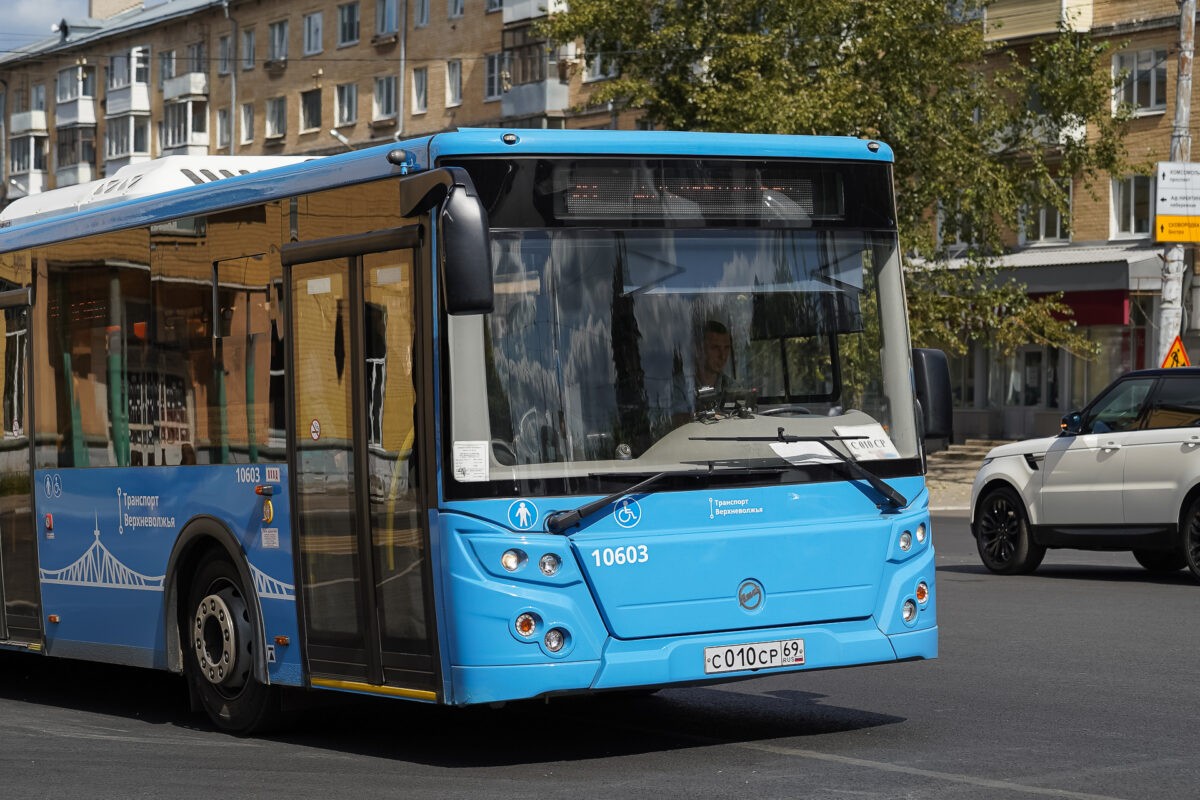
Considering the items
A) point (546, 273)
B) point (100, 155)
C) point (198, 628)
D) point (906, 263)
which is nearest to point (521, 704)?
point (198, 628)

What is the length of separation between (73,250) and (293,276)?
8.54ft

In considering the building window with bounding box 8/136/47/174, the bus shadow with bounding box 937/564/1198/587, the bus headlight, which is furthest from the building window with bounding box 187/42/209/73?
the bus headlight

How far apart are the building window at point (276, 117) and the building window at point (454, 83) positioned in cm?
967

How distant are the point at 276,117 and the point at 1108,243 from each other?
34670mm

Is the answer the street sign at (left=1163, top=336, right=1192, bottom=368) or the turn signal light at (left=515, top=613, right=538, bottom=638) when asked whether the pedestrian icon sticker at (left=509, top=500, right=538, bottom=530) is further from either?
the street sign at (left=1163, top=336, right=1192, bottom=368)

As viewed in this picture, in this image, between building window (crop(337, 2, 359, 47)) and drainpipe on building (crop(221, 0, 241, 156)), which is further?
drainpipe on building (crop(221, 0, 241, 156))

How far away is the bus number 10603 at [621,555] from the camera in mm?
8445

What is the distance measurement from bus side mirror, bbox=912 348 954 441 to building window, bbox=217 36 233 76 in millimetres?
67835

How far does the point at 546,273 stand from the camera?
8.52m

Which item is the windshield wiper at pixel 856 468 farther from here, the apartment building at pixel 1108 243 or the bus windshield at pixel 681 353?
the apartment building at pixel 1108 243

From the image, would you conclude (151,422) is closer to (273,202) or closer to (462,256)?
(273,202)

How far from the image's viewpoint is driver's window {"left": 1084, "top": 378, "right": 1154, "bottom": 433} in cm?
1795

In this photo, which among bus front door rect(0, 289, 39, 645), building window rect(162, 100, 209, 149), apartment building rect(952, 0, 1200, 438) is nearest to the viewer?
bus front door rect(0, 289, 39, 645)

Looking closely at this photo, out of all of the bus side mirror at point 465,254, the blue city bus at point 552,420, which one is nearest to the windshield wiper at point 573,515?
the blue city bus at point 552,420
